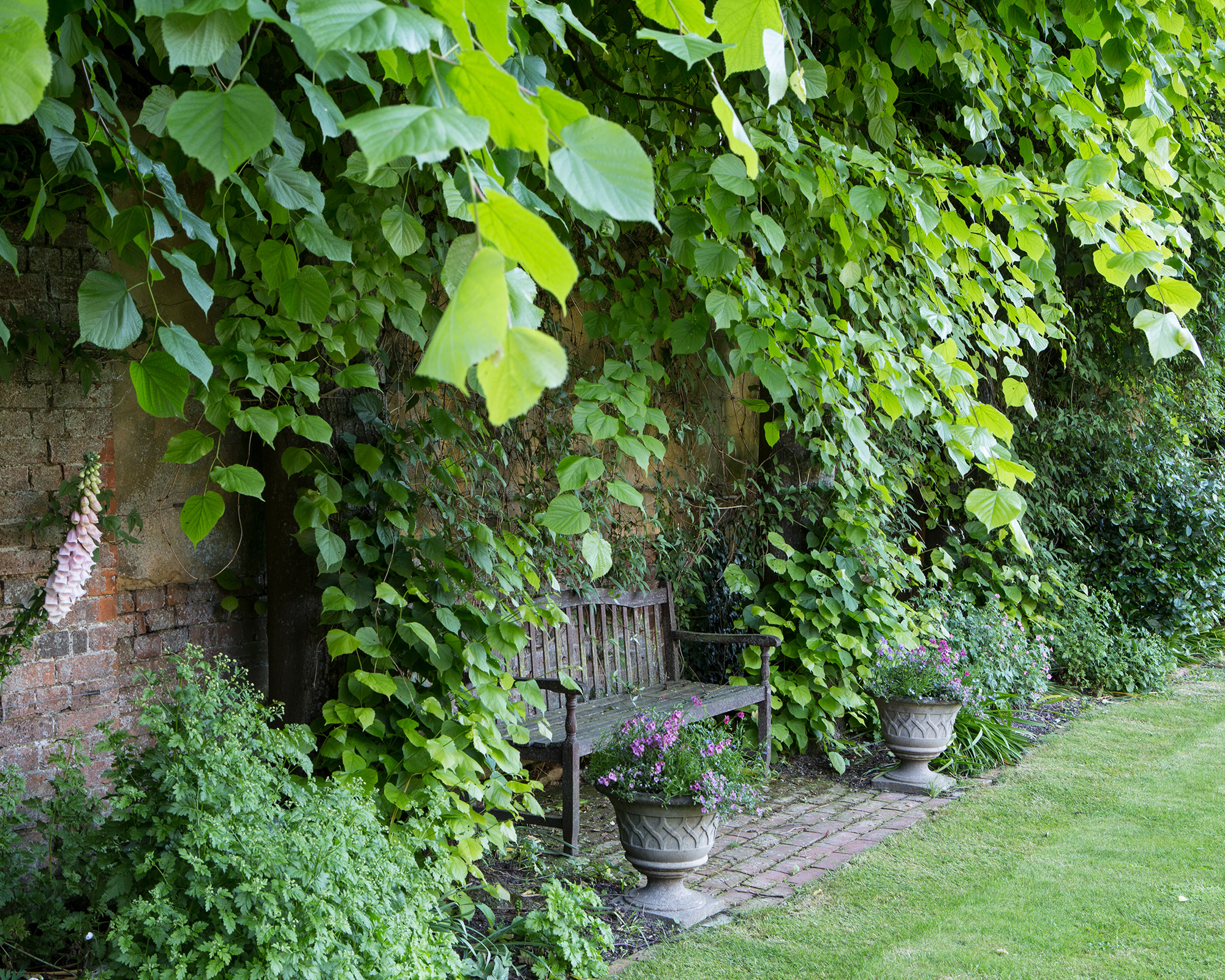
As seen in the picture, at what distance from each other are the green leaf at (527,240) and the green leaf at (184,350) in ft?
3.29

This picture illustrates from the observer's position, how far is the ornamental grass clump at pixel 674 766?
13.0 feet

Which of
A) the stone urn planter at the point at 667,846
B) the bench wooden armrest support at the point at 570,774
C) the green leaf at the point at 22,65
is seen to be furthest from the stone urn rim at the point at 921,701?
the green leaf at the point at 22,65

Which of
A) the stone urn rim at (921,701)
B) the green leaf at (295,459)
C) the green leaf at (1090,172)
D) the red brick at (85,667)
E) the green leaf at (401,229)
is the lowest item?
the stone urn rim at (921,701)

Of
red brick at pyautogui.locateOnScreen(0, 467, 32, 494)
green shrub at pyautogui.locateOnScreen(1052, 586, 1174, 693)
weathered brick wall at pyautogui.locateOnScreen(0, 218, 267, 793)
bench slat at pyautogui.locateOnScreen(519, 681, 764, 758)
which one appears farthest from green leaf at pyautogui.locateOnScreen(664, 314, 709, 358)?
green shrub at pyautogui.locateOnScreen(1052, 586, 1174, 693)

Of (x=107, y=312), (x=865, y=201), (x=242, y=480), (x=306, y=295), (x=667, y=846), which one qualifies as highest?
(x=865, y=201)

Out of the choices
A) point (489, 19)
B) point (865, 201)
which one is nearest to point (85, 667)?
point (865, 201)

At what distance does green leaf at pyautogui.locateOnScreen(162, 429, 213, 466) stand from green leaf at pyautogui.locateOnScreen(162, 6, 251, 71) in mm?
1645

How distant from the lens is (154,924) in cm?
239

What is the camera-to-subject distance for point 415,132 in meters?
0.89

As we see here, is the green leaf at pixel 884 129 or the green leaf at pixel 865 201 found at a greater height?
the green leaf at pixel 884 129

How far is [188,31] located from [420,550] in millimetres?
2567

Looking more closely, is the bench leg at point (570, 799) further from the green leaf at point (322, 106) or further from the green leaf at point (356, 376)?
the green leaf at point (322, 106)

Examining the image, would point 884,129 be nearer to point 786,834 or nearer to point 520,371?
point 786,834

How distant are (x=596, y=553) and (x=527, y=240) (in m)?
1.75
